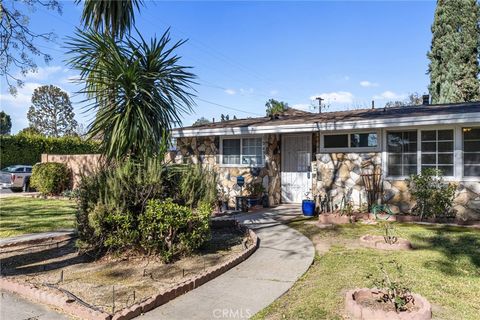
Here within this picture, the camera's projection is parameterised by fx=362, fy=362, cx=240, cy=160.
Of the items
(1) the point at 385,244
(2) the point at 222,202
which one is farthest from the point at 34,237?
(1) the point at 385,244

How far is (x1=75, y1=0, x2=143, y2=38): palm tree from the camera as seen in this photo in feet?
34.4

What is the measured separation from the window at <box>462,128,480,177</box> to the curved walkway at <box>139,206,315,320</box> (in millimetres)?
4863

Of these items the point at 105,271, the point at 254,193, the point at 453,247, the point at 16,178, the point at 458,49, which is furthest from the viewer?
the point at 458,49

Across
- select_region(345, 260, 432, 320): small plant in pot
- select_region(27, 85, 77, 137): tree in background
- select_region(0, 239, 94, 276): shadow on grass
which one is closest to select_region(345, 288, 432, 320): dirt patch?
select_region(345, 260, 432, 320): small plant in pot

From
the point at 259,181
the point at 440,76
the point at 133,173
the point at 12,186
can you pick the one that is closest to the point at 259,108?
the point at 440,76

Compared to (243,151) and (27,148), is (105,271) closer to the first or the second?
(243,151)

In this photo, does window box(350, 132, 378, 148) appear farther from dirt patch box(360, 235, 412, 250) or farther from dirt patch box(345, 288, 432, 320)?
dirt patch box(345, 288, 432, 320)

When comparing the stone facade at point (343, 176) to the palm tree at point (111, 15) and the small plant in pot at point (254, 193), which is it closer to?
the small plant in pot at point (254, 193)

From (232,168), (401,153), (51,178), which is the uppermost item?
(401,153)

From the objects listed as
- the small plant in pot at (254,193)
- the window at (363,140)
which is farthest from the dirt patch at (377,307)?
the small plant in pot at (254,193)

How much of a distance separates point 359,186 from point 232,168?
442 centimetres

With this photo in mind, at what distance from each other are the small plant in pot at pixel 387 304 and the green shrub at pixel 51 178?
1589 centimetres

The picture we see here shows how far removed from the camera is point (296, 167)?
12156mm

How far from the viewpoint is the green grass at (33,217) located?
859 cm
